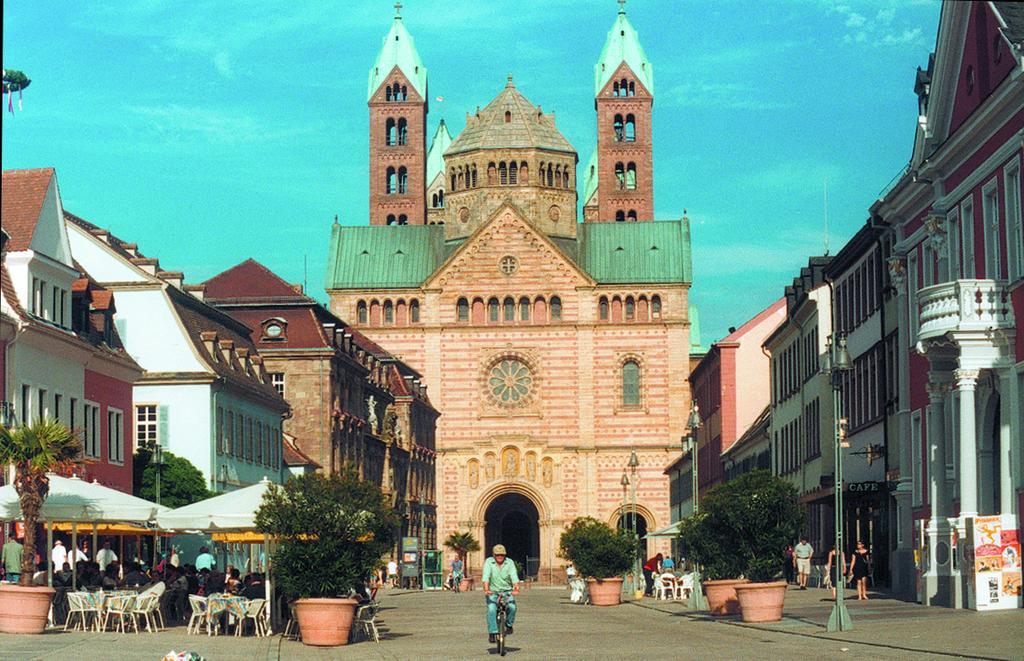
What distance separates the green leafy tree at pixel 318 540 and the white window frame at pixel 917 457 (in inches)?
622

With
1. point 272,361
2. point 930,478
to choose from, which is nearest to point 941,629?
point 930,478

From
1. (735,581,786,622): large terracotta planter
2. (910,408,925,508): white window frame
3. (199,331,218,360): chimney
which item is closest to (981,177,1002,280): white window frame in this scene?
(735,581,786,622): large terracotta planter

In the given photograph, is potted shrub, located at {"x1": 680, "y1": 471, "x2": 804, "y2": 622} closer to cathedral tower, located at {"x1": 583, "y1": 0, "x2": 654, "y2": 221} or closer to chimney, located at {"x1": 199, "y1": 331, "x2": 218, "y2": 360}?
chimney, located at {"x1": 199, "y1": 331, "x2": 218, "y2": 360}

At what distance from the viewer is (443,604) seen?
55.5 meters

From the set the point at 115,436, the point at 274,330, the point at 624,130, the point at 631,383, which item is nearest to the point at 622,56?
the point at 624,130

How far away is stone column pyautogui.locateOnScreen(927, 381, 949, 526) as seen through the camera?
37.6 m

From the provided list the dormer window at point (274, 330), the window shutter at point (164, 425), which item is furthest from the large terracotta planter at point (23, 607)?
the dormer window at point (274, 330)

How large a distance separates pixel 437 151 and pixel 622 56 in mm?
37484

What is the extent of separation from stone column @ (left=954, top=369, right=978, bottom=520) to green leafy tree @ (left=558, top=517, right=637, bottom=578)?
63.0ft

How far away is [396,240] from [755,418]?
37552 millimetres

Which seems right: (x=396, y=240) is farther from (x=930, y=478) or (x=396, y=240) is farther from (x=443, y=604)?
(x=930, y=478)

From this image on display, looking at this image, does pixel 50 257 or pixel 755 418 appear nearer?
pixel 50 257

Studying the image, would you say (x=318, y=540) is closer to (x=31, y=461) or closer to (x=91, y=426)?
(x=31, y=461)

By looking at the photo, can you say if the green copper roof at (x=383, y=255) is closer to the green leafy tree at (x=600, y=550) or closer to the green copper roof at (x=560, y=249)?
the green copper roof at (x=560, y=249)
